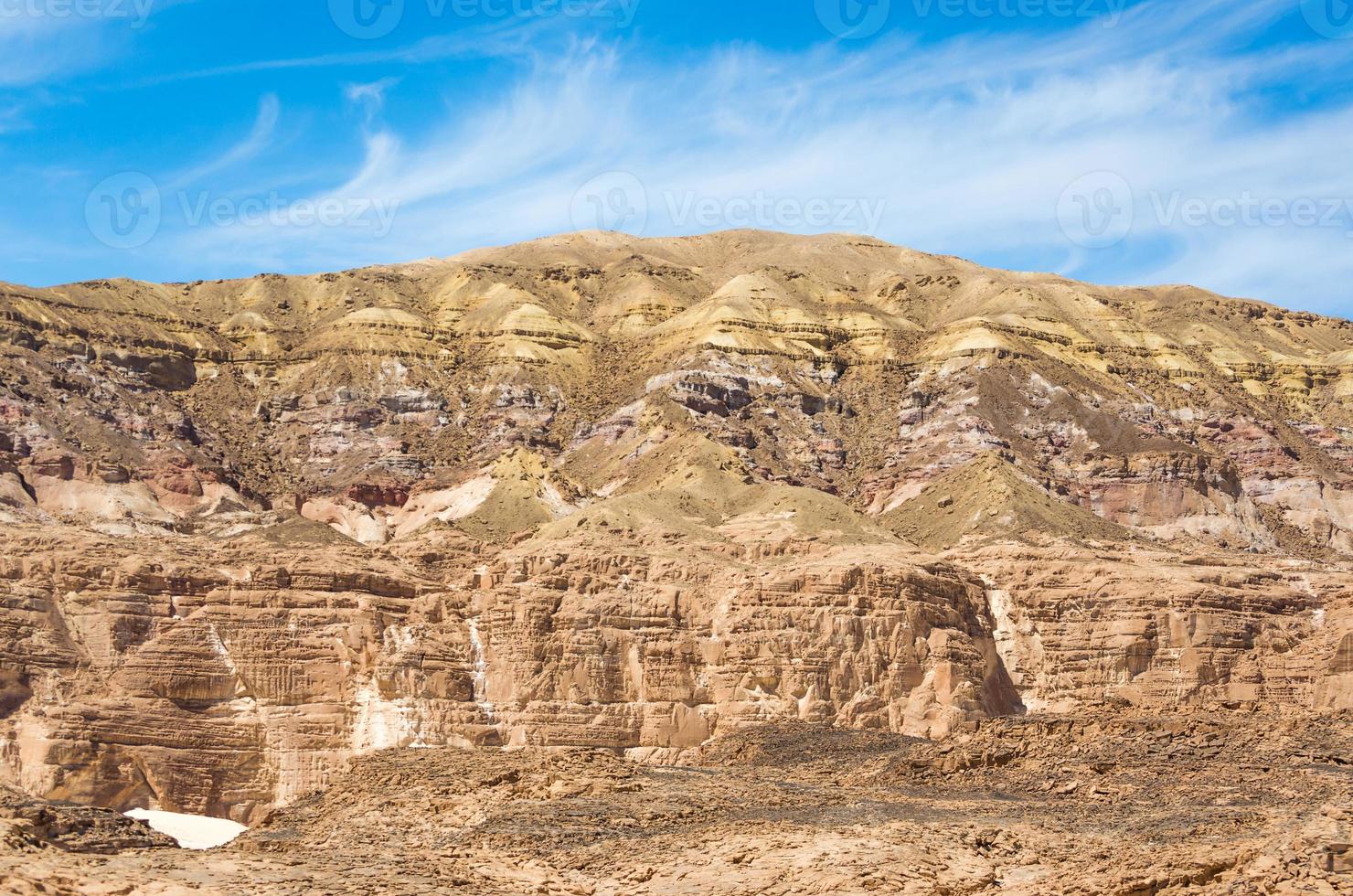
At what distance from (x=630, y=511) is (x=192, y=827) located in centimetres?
3368

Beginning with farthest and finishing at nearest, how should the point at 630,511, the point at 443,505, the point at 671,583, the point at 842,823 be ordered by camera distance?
the point at 443,505
the point at 630,511
the point at 671,583
the point at 842,823

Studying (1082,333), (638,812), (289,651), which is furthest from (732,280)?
(638,812)

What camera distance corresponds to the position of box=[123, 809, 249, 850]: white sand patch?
3280 inches

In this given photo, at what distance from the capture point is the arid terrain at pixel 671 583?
2466 inches

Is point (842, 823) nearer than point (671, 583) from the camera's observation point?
Yes

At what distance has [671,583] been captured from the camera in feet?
342

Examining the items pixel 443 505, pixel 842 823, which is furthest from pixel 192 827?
pixel 443 505

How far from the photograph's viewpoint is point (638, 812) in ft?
220

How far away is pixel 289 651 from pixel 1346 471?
8516cm

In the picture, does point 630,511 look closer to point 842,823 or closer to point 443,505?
point 443,505

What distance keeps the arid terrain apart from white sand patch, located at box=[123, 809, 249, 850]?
157 centimetres

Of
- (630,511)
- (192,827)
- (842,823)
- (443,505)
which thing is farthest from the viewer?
(443,505)

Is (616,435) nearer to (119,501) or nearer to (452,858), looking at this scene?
(119,501)

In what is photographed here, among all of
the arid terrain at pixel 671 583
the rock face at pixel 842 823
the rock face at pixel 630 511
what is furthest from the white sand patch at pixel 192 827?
the rock face at pixel 842 823
